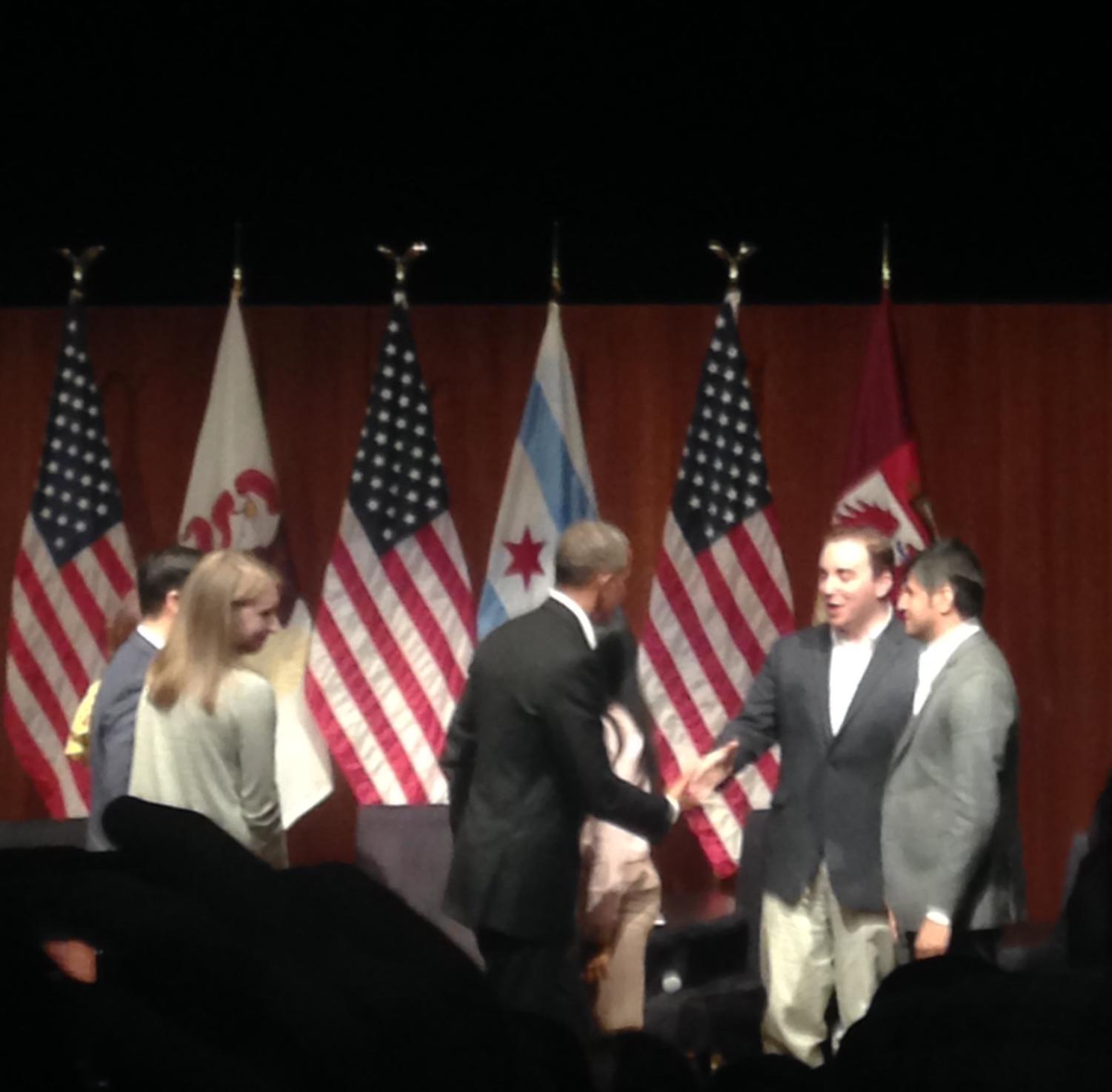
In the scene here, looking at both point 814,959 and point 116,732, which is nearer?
point 116,732

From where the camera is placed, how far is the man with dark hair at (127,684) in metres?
3.34

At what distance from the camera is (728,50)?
3172mm

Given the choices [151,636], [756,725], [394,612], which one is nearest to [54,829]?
[151,636]

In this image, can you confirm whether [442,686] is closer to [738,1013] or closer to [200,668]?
[738,1013]

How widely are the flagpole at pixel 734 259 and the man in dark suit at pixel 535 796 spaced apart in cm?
159

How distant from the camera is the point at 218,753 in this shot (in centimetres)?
308

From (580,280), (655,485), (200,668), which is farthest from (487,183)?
(200,668)

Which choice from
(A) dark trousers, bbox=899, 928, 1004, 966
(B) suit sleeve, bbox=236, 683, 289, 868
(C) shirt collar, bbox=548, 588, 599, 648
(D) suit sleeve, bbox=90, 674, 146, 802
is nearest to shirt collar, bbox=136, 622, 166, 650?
(D) suit sleeve, bbox=90, 674, 146, 802

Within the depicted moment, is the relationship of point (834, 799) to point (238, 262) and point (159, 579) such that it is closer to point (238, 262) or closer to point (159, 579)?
point (159, 579)

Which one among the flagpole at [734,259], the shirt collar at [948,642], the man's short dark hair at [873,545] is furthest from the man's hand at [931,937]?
the flagpole at [734,259]

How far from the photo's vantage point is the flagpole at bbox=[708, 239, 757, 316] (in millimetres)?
4750

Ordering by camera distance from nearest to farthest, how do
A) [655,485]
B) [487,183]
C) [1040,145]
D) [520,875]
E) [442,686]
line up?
[520,875] < [1040,145] < [487,183] < [442,686] < [655,485]

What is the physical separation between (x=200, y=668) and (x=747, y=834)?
6.73 feet

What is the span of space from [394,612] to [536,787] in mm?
1619
